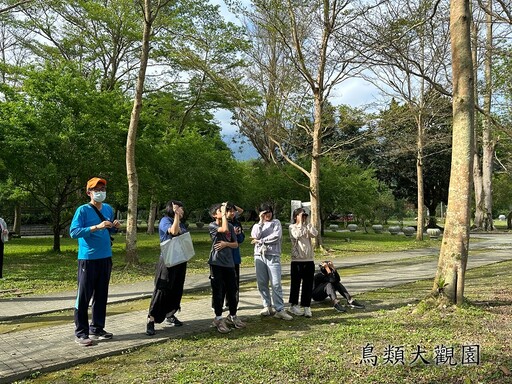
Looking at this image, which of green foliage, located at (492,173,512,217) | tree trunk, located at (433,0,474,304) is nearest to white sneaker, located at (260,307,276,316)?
tree trunk, located at (433,0,474,304)

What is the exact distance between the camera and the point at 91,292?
5.37 m

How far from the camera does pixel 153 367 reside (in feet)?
14.7

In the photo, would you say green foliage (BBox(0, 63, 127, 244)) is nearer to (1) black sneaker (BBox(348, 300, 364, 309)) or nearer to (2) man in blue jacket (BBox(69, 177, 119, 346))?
(2) man in blue jacket (BBox(69, 177, 119, 346))

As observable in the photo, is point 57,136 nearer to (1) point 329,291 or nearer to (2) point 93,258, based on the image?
(2) point 93,258

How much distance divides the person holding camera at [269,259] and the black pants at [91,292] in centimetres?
219

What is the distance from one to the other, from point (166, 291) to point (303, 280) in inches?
84.6

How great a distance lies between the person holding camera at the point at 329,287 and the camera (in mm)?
7173

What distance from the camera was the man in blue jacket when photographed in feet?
17.3

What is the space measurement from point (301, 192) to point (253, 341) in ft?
71.8

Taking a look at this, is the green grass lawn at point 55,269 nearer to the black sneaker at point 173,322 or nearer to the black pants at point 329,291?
the black sneaker at point 173,322

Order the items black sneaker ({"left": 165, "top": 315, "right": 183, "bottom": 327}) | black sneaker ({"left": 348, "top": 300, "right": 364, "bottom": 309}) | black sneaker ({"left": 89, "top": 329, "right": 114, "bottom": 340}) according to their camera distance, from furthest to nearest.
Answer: black sneaker ({"left": 348, "top": 300, "right": 364, "bottom": 309}) < black sneaker ({"left": 165, "top": 315, "right": 183, "bottom": 327}) < black sneaker ({"left": 89, "top": 329, "right": 114, "bottom": 340})

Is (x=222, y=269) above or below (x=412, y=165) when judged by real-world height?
below

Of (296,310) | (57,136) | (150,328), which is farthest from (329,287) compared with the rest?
(57,136)

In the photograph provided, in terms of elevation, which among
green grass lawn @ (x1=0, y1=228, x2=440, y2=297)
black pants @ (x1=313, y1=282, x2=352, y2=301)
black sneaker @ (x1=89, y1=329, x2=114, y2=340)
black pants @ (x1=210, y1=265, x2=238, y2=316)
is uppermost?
black pants @ (x1=210, y1=265, x2=238, y2=316)
